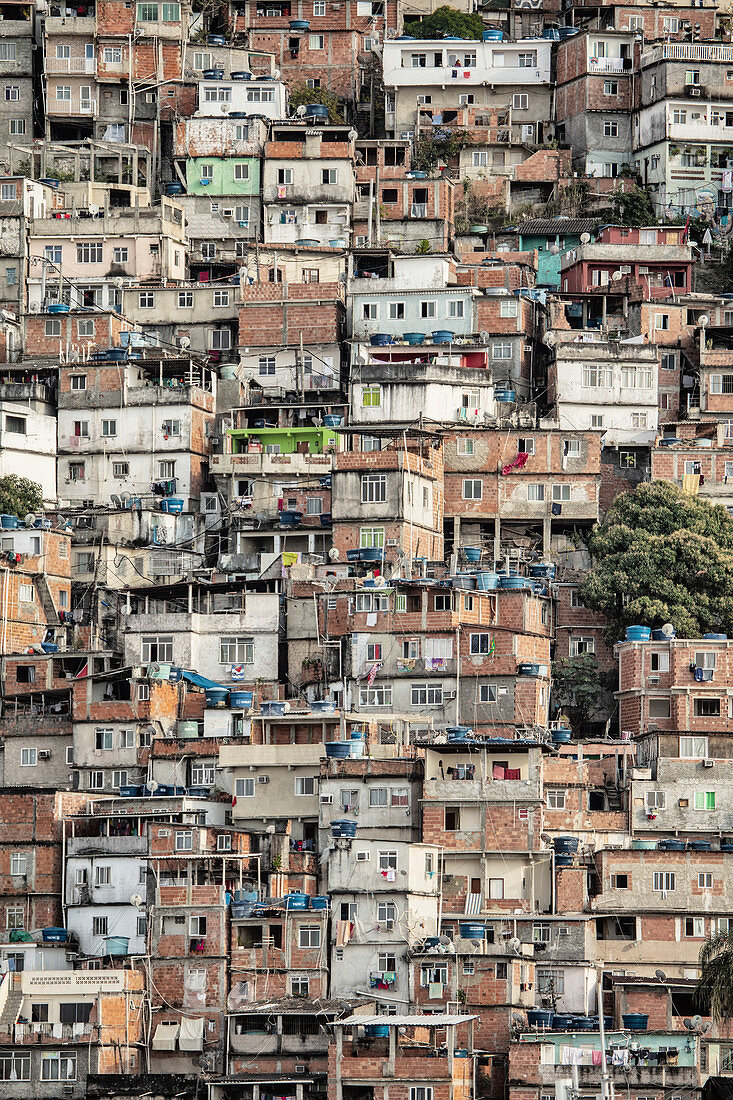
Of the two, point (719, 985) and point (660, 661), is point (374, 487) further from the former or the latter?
point (719, 985)

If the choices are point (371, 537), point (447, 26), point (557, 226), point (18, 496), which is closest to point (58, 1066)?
point (371, 537)

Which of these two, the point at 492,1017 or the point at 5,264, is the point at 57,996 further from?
the point at 5,264

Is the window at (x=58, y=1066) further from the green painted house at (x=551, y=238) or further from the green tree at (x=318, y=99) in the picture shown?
the green tree at (x=318, y=99)

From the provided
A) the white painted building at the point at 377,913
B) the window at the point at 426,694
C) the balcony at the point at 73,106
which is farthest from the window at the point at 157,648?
the balcony at the point at 73,106

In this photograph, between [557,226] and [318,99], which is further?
[318,99]

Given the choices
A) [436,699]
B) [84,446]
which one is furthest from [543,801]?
[84,446]

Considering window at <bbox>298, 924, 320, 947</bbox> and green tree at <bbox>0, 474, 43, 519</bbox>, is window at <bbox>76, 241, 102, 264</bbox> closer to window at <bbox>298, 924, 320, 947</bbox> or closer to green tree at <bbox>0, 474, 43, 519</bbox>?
green tree at <bbox>0, 474, 43, 519</bbox>

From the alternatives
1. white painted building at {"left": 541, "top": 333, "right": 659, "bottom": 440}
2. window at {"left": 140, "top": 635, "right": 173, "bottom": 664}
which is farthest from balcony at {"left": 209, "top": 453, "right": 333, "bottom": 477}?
window at {"left": 140, "top": 635, "right": 173, "bottom": 664}
